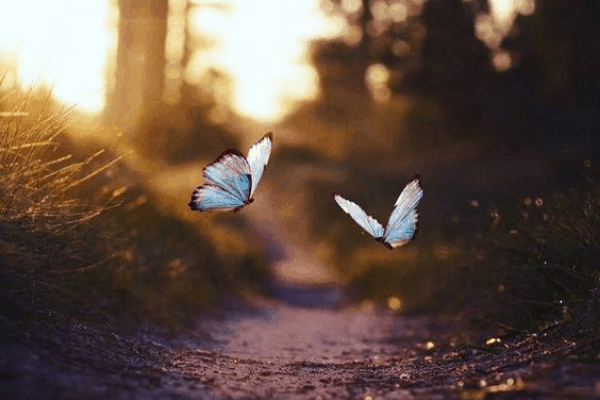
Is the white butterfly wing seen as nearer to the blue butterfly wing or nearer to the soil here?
the blue butterfly wing

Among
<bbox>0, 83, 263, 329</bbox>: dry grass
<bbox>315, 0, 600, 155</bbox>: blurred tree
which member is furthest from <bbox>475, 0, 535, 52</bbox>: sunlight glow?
A: <bbox>0, 83, 263, 329</bbox>: dry grass

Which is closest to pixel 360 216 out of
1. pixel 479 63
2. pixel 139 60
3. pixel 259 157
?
pixel 259 157

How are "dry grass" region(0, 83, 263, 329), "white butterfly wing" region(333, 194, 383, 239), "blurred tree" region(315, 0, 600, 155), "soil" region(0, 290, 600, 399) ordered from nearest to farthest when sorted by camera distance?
"soil" region(0, 290, 600, 399)
"dry grass" region(0, 83, 263, 329)
"white butterfly wing" region(333, 194, 383, 239)
"blurred tree" region(315, 0, 600, 155)

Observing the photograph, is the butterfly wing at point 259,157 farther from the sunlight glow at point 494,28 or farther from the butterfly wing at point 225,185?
the sunlight glow at point 494,28

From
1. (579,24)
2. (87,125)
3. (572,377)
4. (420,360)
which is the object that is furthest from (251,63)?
(572,377)

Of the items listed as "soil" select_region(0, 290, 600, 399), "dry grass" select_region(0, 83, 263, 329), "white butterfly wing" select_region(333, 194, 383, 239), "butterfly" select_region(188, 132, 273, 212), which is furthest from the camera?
"butterfly" select_region(188, 132, 273, 212)

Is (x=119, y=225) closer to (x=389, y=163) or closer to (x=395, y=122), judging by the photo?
(x=389, y=163)
